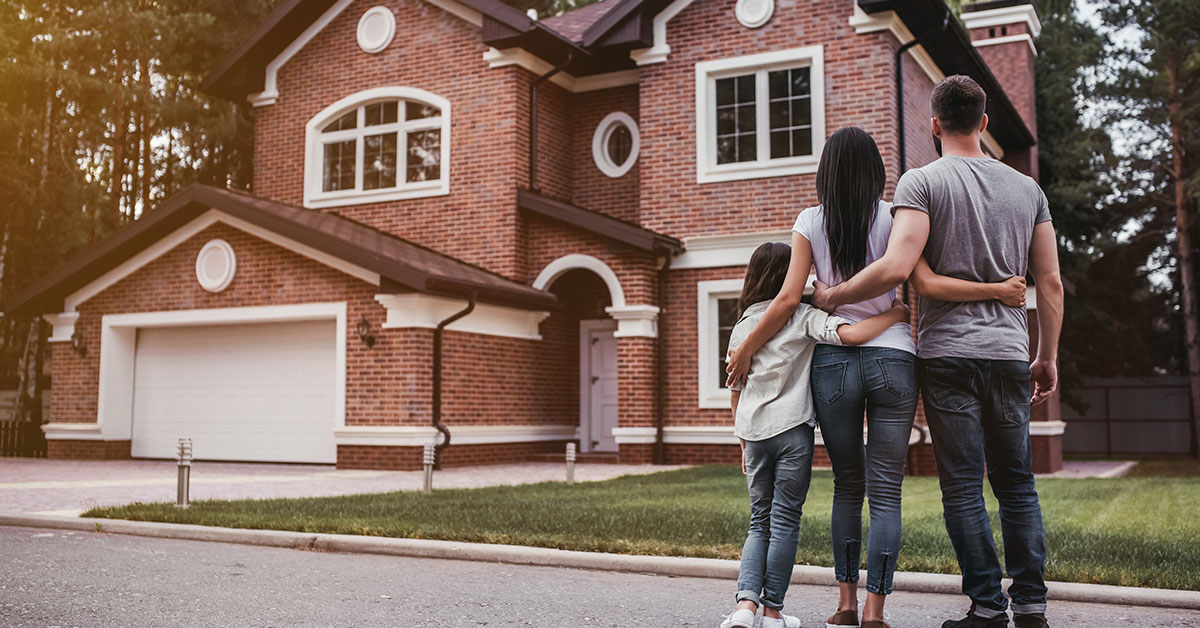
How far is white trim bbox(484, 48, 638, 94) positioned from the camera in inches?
648

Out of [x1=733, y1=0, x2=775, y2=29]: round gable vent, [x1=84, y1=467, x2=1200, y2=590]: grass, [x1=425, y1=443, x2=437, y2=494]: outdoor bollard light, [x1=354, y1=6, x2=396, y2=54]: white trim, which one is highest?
[x1=354, y1=6, x2=396, y2=54]: white trim

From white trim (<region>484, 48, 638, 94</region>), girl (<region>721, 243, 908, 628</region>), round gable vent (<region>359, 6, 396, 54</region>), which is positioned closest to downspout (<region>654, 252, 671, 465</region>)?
white trim (<region>484, 48, 638, 94</region>)

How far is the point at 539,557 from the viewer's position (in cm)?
648

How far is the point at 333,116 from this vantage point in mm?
17922

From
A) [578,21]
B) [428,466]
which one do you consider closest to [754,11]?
[578,21]

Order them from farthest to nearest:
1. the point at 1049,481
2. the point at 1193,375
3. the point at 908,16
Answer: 1. the point at 1193,375
2. the point at 908,16
3. the point at 1049,481

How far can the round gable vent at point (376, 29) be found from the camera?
57.7 feet

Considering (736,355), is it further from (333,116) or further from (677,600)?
(333,116)

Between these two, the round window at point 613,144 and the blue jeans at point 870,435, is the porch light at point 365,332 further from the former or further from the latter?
the blue jeans at point 870,435

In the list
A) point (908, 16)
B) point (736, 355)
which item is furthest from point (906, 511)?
point (908, 16)

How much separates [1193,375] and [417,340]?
1760cm

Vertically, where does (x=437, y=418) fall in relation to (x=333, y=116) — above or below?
below

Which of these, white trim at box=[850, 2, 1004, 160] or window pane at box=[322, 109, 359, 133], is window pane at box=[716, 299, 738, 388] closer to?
white trim at box=[850, 2, 1004, 160]

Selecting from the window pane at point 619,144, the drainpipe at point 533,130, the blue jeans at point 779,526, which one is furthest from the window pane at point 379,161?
the blue jeans at point 779,526
